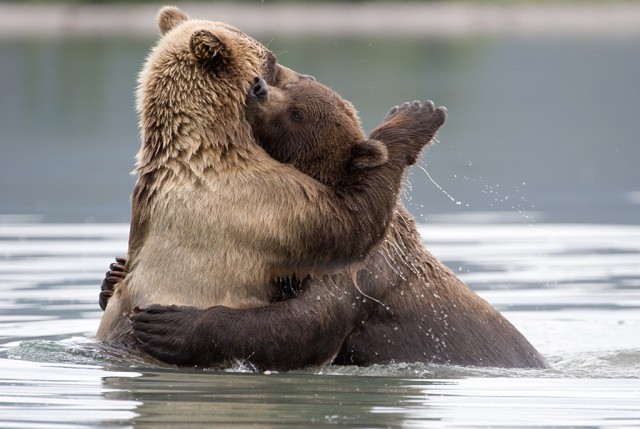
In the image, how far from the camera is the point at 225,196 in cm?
823

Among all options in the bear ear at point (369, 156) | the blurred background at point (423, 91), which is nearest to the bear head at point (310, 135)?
the bear ear at point (369, 156)

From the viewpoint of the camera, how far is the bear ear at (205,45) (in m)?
8.35

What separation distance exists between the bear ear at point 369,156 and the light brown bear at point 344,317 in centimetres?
10

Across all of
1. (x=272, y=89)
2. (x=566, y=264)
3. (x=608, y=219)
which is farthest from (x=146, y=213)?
(x=608, y=219)

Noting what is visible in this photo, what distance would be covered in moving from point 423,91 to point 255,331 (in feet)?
109

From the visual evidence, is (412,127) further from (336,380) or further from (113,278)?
(113,278)

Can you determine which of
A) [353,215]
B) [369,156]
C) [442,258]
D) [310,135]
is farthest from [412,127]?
[442,258]

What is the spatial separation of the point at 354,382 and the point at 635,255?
6.96m

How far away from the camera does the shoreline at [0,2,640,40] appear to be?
76125 millimetres

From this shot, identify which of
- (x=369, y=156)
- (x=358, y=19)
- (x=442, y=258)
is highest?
(x=358, y=19)

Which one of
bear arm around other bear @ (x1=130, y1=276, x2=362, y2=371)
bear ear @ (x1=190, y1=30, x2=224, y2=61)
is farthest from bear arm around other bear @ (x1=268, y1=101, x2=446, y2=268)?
bear ear @ (x1=190, y1=30, x2=224, y2=61)

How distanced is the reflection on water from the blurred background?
1259 mm

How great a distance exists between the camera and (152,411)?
7.61m

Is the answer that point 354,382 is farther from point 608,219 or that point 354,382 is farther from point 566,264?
point 608,219
